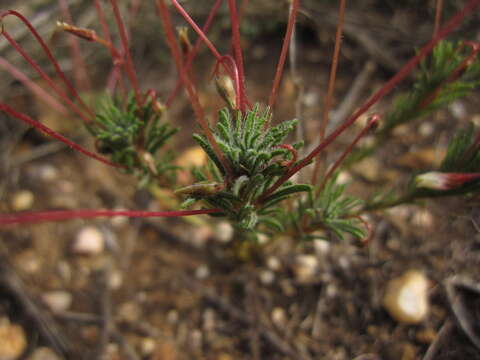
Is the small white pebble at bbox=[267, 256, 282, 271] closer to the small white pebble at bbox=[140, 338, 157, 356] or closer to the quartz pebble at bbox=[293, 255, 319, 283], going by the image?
the quartz pebble at bbox=[293, 255, 319, 283]

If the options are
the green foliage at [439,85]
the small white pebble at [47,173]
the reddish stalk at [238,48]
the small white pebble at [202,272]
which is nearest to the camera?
the reddish stalk at [238,48]

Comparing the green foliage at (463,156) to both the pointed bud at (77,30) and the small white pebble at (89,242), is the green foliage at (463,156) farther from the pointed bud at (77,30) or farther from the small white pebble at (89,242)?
the small white pebble at (89,242)

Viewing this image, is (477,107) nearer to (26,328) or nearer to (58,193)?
(58,193)

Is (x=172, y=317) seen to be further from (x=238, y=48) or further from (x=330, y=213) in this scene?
(x=238, y=48)

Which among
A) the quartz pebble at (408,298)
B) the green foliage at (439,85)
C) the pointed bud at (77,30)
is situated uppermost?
the green foliage at (439,85)

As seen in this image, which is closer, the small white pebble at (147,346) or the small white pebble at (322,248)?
the small white pebble at (147,346)

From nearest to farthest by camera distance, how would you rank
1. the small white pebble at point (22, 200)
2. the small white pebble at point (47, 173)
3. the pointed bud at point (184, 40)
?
the pointed bud at point (184, 40), the small white pebble at point (22, 200), the small white pebble at point (47, 173)

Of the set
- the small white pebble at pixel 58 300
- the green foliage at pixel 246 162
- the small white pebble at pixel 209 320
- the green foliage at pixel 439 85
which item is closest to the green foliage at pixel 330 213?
the green foliage at pixel 246 162
